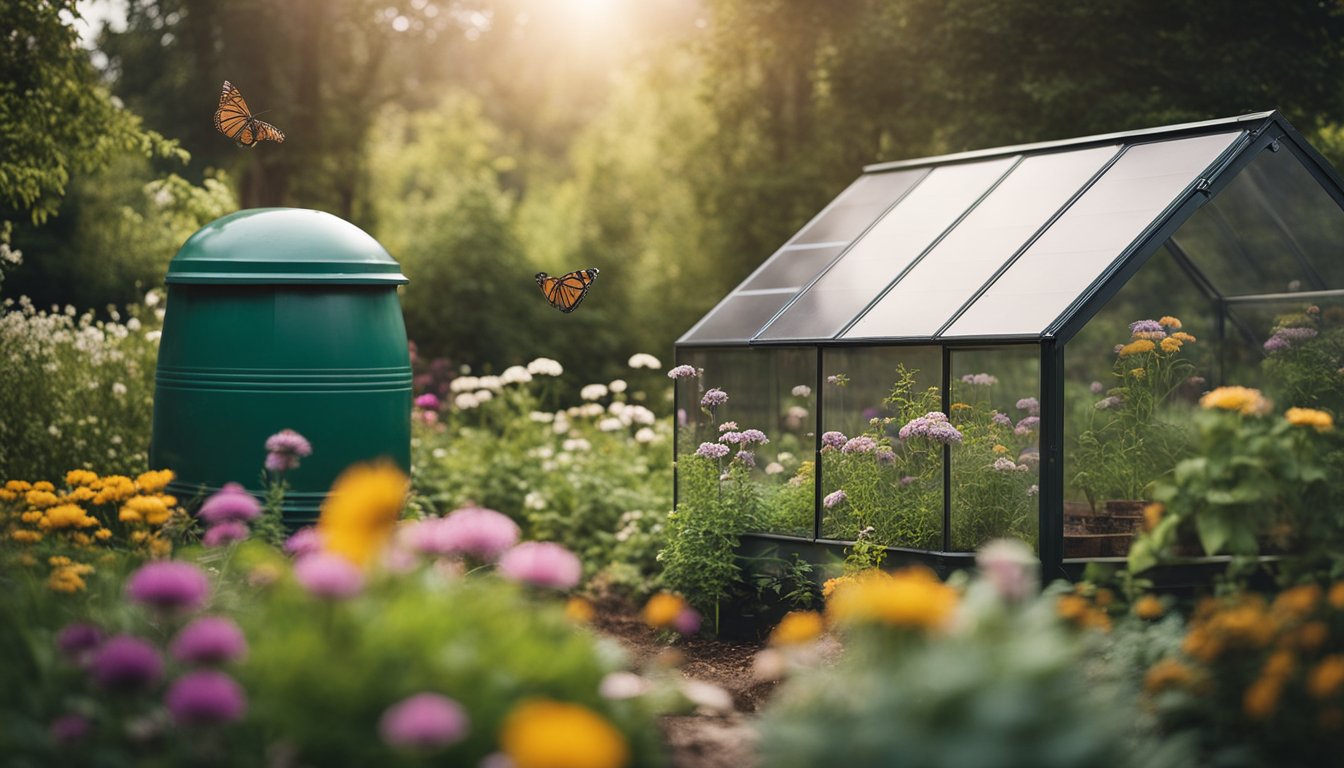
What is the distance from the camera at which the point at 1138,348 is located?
639 centimetres

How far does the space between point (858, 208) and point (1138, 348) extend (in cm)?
239

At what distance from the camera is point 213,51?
656 inches

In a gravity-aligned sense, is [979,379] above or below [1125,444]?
above

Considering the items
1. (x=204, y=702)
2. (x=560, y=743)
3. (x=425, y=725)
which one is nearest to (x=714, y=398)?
(x=204, y=702)

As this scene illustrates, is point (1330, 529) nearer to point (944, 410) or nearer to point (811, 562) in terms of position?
point (944, 410)

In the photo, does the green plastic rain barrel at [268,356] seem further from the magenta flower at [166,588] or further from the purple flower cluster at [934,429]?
the magenta flower at [166,588]

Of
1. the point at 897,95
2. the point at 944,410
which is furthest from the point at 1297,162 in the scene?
the point at 897,95

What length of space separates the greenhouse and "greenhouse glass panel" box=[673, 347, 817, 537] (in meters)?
0.01

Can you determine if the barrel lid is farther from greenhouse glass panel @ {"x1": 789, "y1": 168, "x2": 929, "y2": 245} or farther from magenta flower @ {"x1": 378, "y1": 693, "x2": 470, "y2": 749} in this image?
magenta flower @ {"x1": 378, "y1": 693, "x2": 470, "y2": 749}

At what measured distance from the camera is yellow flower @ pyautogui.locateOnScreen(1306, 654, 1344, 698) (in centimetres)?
273

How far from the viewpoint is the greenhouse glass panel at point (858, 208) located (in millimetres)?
7949

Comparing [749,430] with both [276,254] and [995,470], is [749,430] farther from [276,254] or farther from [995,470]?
[276,254]

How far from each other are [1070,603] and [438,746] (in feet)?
6.52

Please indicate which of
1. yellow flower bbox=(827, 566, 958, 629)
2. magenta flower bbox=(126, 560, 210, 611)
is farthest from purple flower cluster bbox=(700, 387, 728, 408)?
magenta flower bbox=(126, 560, 210, 611)
